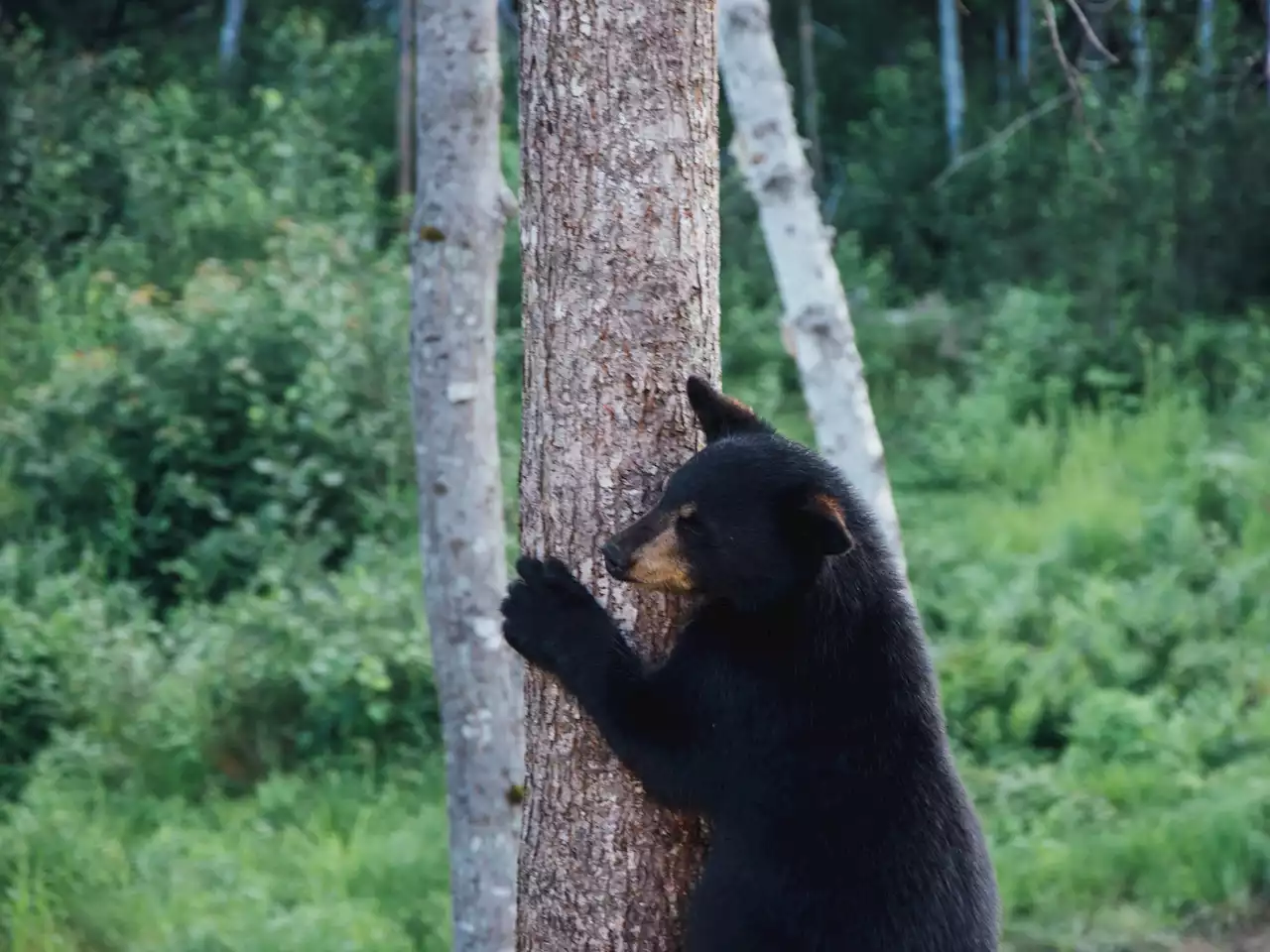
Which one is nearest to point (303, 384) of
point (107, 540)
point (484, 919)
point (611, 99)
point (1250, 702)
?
point (107, 540)

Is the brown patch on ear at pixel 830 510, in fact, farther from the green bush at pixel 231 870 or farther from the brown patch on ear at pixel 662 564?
the green bush at pixel 231 870

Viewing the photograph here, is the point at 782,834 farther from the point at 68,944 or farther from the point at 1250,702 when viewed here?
the point at 1250,702

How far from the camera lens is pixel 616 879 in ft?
9.27

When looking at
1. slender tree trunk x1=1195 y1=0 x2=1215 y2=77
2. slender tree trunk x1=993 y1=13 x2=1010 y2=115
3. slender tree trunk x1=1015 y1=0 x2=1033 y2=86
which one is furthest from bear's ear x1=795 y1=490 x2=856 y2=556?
slender tree trunk x1=1015 y1=0 x2=1033 y2=86

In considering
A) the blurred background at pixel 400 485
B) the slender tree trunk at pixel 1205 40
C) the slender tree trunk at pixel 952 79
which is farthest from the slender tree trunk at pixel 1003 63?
the slender tree trunk at pixel 1205 40

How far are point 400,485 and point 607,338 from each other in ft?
21.7

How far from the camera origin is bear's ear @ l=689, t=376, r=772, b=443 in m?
2.84

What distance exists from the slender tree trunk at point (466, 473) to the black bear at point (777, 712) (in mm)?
1680

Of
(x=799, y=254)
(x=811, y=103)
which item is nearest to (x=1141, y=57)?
(x=811, y=103)

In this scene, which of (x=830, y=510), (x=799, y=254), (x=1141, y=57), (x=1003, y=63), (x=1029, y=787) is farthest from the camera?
(x=1003, y=63)

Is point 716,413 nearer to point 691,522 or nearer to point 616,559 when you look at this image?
point 691,522

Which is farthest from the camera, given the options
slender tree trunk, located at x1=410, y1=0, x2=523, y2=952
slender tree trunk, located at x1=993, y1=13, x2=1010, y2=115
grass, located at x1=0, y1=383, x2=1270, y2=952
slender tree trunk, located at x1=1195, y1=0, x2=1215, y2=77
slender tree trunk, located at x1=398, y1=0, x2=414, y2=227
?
slender tree trunk, located at x1=993, y1=13, x2=1010, y2=115

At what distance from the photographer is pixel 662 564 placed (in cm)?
274

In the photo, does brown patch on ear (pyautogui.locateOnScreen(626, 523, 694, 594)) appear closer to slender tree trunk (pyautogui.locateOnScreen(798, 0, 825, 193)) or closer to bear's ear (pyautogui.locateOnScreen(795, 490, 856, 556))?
bear's ear (pyautogui.locateOnScreen(795, 490, 856, 556))
